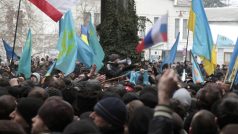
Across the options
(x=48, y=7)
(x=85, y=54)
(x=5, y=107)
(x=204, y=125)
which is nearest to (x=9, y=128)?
(x=5, y=107)

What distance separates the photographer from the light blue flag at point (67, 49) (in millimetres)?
11445

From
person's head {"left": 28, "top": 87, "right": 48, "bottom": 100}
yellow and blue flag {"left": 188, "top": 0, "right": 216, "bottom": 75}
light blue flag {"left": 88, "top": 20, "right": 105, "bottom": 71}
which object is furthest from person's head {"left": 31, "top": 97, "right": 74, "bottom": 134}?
light blue flag {"left": 88, "top": 20, "right": 105, "bottom": 71}

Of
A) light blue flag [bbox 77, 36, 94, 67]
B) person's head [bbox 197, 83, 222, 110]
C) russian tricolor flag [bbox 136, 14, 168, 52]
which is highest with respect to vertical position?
russian tricolor flag [bbox 136, 14, 168, 52]

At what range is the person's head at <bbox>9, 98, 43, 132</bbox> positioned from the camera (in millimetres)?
5953

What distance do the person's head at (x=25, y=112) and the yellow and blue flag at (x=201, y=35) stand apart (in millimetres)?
6687

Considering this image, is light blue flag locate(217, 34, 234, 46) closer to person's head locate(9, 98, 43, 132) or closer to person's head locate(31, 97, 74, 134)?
person's head locate(9, 98, 43, 132)

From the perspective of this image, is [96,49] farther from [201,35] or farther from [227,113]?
[227,113]

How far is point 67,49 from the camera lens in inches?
466

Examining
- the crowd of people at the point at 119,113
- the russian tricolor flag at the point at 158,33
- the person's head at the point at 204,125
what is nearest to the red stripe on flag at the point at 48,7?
the russian tricolor flag at the point at 158,33

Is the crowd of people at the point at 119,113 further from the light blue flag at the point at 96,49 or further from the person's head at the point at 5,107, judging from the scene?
the light blue flag at the point at 96,49

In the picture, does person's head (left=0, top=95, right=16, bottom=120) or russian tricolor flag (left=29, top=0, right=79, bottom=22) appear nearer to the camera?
person's head (left=0, top=95, right=16, bottom=120)

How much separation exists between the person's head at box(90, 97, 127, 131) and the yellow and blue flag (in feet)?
23.6

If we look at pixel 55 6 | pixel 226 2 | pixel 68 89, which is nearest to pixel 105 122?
pixel 68 89

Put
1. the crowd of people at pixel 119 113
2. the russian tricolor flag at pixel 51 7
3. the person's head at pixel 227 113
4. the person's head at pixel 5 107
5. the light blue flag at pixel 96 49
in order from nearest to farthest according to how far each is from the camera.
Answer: the crowd of people at pixel 119 113, the person's head at pixel 227 113, the person's head at pixel 5 107, the russian tricolor flag at pixel 51 7, the light blue flag at pixel 96 49
